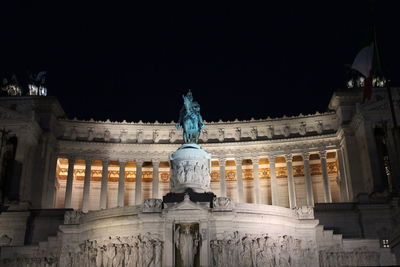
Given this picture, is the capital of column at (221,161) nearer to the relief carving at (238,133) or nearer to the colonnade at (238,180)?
the colonnade at (238,180)

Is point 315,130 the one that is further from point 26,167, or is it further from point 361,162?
point 26,167

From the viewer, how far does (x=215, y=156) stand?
255 feet

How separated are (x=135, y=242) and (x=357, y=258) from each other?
1763 cm

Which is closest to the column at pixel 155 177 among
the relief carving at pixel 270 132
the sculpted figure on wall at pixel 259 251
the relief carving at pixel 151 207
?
the relief carving at pixel 270 132

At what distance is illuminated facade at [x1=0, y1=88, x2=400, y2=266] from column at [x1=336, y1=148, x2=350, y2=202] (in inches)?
5.6

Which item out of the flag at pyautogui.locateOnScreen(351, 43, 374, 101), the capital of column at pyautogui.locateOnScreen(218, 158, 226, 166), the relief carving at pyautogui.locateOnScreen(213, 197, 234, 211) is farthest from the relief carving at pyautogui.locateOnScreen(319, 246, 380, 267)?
the capital of column at pyautogui.locateOnScreen(218, 158, 226, 166)

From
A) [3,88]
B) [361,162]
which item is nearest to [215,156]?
[361,162]

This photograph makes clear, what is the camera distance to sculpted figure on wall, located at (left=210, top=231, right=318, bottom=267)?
36750 millimetres

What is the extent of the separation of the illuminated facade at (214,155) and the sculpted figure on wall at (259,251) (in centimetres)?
2591

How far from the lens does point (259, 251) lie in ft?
124

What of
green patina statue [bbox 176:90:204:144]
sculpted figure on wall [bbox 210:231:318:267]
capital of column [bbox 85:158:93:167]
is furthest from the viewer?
capital of column [bbox 85:158:93:167]

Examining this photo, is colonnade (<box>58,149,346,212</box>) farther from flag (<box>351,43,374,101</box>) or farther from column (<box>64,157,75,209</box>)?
flag (<box>351,43,374,101</box>)

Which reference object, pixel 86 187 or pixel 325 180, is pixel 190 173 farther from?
pixel 325 180

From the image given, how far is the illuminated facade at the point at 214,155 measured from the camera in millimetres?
66625
